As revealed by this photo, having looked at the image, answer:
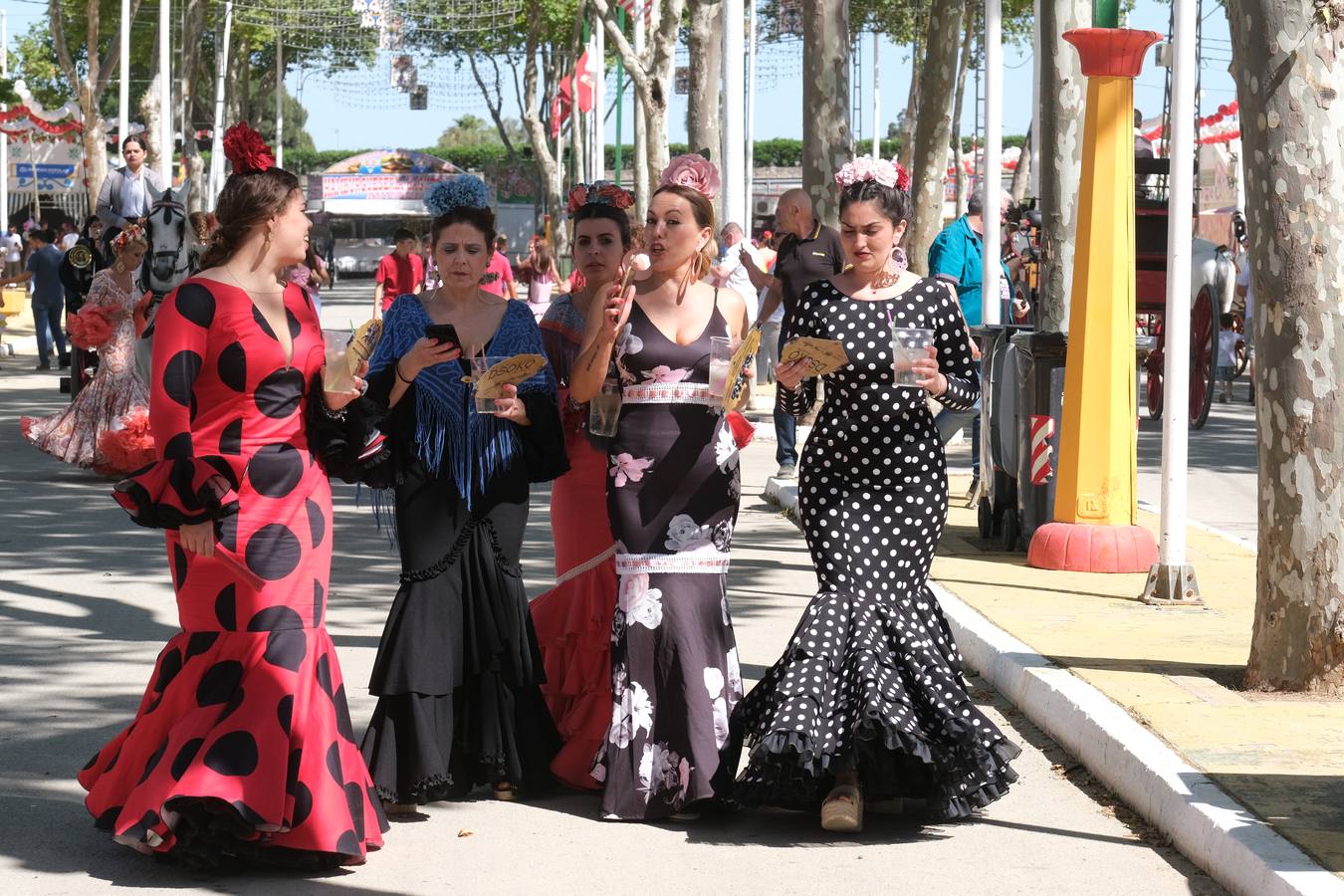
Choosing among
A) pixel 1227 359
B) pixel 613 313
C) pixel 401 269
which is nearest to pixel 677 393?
pixel 613 313

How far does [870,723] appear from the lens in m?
5.68

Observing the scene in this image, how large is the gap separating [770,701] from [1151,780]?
46.3 inches

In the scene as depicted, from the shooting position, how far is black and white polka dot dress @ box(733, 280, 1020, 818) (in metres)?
5.70

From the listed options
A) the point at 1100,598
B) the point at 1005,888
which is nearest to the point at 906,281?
the point at 1005,888

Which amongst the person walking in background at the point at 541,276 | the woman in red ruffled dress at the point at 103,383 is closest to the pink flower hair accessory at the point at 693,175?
the woman in red ruffled dress at the point at 103,383

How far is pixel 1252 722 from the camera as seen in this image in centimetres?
657

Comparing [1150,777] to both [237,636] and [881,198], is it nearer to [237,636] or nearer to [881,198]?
[881,198]

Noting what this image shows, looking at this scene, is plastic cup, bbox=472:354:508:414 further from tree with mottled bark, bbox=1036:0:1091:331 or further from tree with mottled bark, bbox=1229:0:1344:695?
tree with mottled bark, bbox=1036:0:1091:331

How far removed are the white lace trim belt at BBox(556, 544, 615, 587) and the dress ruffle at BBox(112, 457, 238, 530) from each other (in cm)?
171

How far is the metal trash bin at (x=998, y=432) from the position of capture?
11055 mm

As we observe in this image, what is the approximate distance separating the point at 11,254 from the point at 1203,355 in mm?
31509

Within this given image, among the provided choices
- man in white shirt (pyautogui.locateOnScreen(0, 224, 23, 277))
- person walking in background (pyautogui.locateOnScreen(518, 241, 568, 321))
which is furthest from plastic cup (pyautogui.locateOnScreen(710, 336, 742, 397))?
man in white shirt (pyautogui.locateOnScreen(0, 224, 23, 277))

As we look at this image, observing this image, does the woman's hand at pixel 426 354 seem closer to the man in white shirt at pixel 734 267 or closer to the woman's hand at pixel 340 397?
the woman's hand at pixel 340 397

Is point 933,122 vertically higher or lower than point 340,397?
higher
